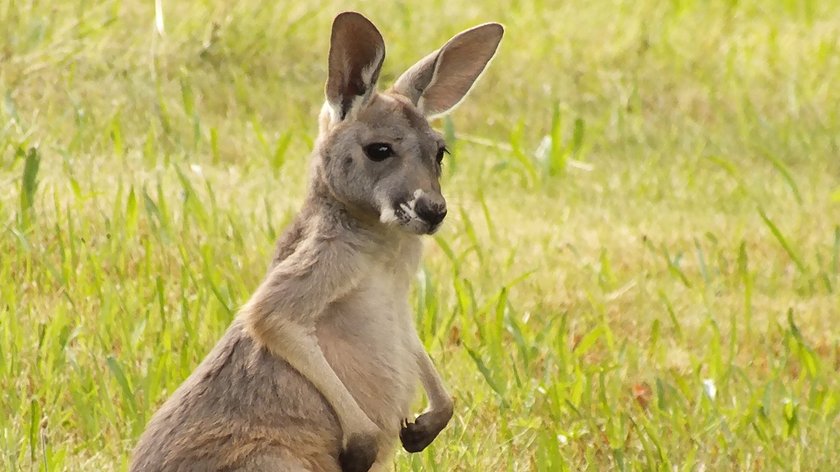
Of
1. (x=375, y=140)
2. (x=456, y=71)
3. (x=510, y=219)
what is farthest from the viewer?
(x=510, y=219)

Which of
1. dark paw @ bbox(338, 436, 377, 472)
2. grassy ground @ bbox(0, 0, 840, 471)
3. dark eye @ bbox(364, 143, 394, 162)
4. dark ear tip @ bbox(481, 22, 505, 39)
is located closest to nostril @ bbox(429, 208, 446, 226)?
dark eye @ bbox(364, 143, 394, 162)

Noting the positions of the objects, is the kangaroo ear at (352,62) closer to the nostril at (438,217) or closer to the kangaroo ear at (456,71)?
the kangaroo ear at (456,71)

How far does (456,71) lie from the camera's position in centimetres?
449

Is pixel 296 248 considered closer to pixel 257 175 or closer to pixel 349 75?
pixel 349 75

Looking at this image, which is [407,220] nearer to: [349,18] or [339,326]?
[339,326]

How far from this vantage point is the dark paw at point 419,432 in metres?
4.20

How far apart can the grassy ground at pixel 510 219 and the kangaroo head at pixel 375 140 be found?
1066 mm

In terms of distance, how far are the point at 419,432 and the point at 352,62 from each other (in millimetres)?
984

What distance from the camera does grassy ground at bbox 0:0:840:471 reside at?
201 inches

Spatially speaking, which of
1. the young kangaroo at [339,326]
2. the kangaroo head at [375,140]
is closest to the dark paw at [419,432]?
the young kangaroo at [339,326]

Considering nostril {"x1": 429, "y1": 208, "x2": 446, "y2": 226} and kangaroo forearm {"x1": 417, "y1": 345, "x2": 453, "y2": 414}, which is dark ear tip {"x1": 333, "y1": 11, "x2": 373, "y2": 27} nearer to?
nostril {"x1": 429, "y1": 208, "x2": 446, "y2": 226}

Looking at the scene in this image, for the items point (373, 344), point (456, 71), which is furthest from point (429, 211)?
point (456, 71)

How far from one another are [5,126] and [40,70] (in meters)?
1.17

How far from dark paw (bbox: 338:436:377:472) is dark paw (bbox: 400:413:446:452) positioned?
0.99 feet
